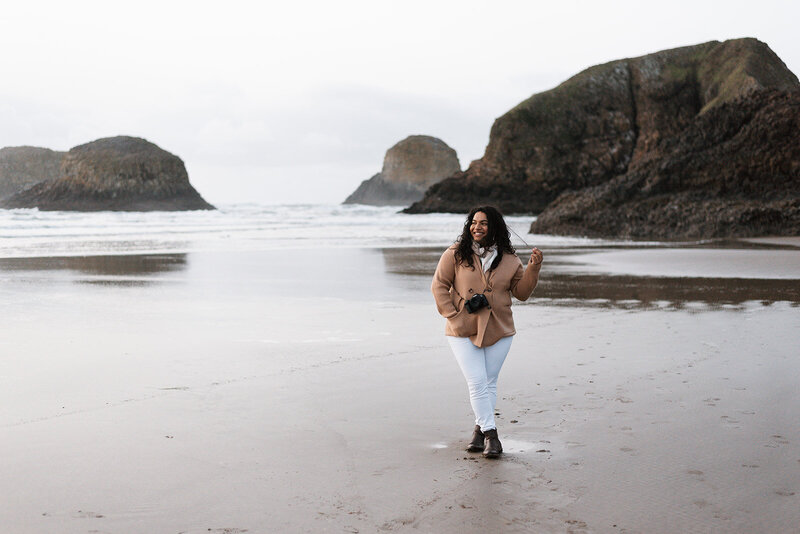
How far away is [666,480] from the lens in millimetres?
3781

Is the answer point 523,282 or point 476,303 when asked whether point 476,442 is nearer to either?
point 476,303

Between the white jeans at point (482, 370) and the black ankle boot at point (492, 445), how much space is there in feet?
0.13

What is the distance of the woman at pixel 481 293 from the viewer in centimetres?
436

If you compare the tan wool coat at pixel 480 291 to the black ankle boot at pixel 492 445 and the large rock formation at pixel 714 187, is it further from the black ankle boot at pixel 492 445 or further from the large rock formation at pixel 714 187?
the large rock formation at pixel 714 187

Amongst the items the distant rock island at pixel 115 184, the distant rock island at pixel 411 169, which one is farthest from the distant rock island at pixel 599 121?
the distant rock island at pixel 411 169

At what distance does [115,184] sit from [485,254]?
9485cm

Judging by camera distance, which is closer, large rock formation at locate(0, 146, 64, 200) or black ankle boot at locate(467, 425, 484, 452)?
black ankle boot at locate(467, 425, 484, 452)

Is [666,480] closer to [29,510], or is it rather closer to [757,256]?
[29,510]

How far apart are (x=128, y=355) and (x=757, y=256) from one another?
14699 millimetres

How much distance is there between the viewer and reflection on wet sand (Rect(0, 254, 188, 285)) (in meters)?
14.0

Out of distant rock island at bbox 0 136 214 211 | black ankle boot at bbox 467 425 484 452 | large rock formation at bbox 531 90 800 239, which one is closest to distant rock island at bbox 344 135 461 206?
distant rock island at bbox 0 136 214 211

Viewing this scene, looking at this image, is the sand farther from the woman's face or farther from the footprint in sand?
the woman's face

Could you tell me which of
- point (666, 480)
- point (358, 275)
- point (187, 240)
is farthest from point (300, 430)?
point (187, 240)

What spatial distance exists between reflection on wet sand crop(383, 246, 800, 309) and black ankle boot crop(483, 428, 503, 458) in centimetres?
619
